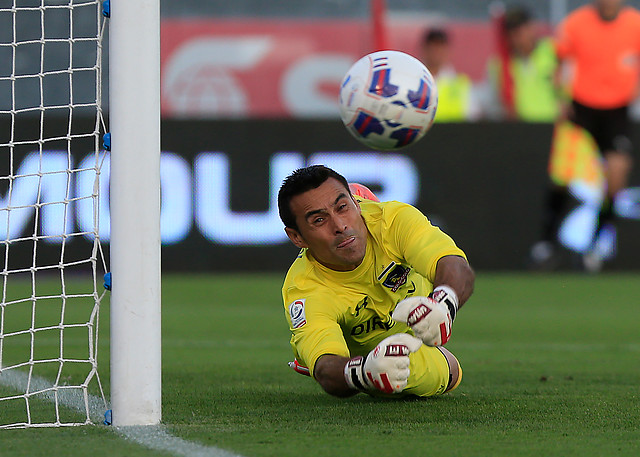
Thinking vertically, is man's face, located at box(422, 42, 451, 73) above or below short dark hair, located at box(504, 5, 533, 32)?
below

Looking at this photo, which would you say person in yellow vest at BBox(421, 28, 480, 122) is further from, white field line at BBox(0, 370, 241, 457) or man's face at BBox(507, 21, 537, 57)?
white field line at BBox(0, 370, 241, 457)

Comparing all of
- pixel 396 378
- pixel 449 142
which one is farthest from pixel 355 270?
pixel 449 142

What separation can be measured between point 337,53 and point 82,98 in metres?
3.36

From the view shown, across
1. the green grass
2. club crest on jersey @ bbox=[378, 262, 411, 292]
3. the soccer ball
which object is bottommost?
the green grass

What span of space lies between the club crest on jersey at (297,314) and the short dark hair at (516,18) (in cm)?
958

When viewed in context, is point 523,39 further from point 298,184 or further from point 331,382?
point 331,382

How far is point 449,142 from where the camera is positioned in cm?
1242

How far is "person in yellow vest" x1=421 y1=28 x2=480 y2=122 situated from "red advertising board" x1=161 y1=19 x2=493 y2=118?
0.70 m

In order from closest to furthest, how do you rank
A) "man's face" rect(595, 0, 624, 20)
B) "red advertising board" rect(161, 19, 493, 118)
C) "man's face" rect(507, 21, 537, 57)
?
"man's face" rect(595, 0, 624, 20) < "man's face" rect(507, 21, 537, 57) < "red advertising board" rect(161, 19, 493, 118)

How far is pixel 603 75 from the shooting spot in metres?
12.3

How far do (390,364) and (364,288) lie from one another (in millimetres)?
843

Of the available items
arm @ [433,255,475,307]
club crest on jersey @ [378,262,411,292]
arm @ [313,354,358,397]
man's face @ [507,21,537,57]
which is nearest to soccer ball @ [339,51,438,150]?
club crest on jersey @ [378,262,411,292]

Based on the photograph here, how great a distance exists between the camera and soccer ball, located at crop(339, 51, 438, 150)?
18.6ft

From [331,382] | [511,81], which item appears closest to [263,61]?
[511,81]
